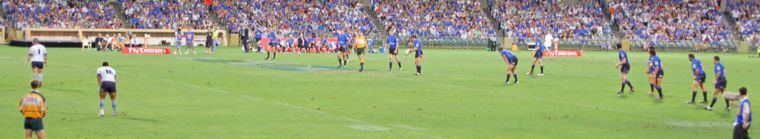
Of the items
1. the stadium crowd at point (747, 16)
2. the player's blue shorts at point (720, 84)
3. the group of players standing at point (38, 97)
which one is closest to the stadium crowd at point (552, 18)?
the stadium crowd at point (747, 16)

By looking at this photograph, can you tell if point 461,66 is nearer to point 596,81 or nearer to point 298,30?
point 596,81

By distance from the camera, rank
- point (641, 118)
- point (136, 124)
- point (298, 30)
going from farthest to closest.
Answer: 1. point (298, 30)
2. point (641, 118)
3. point (136, 124)

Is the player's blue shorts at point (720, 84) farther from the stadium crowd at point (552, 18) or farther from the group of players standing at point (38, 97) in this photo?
the stadium crowd at point (552, 18)

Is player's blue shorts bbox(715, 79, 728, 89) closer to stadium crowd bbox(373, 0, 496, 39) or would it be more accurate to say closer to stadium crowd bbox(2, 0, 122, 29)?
stadium crowd bbox(2, 0, 122, 29)

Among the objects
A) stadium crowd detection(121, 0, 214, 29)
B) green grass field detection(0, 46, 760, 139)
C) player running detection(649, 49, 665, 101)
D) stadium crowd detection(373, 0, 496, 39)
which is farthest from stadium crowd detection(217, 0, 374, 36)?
player running detection(649, 49, 665, 101)

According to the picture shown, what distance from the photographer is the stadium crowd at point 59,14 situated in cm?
7531

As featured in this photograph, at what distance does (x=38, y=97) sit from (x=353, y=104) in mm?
12251

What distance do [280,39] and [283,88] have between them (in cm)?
3524

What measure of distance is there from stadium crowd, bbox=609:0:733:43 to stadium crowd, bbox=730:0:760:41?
42.5 inches

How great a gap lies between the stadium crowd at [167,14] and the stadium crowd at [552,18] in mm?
22274

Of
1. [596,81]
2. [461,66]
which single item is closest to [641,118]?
[596,81]

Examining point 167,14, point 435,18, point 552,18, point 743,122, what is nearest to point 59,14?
point 167,14

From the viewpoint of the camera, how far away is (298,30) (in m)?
81.0

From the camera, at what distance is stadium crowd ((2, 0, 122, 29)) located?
75312 mm
